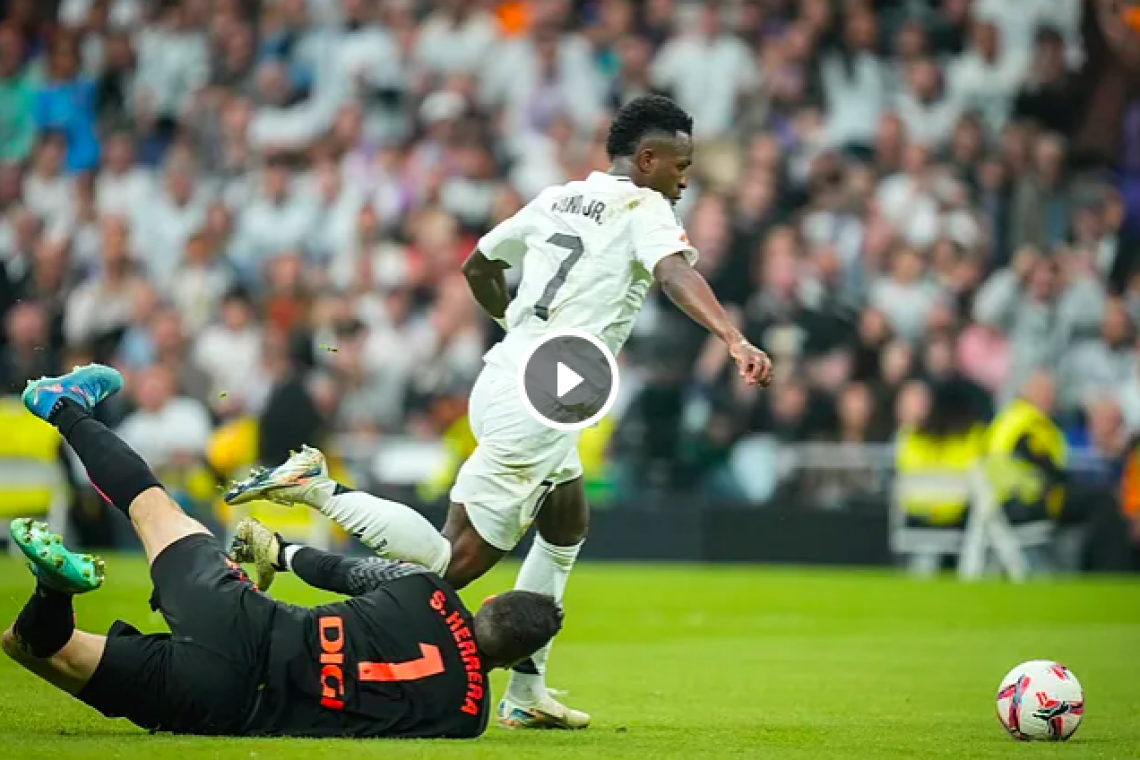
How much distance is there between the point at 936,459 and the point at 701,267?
10.2ft

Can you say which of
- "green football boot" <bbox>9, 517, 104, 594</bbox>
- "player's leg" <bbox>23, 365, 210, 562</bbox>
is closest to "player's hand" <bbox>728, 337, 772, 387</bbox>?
"player's leg" <bbox>23, 365, 210, 562</bbox>

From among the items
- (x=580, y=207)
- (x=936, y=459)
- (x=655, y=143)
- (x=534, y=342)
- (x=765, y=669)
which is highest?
(x=655, y=143)

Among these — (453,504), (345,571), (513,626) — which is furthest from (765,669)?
(513,626)

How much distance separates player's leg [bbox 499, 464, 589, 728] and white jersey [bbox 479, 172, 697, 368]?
59cm

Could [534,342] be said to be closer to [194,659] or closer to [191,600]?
[191,600]

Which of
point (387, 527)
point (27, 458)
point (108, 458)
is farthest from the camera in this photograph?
point (27, 458)

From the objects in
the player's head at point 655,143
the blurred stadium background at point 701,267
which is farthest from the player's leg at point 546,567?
the blurred stadium background at point 701,267

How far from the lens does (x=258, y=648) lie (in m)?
7.69

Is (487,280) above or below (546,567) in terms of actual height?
above

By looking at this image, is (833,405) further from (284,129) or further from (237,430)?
(284,129)

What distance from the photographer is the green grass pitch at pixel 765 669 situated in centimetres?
797

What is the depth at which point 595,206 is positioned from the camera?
900cm

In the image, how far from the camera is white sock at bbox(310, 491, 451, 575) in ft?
28.8
